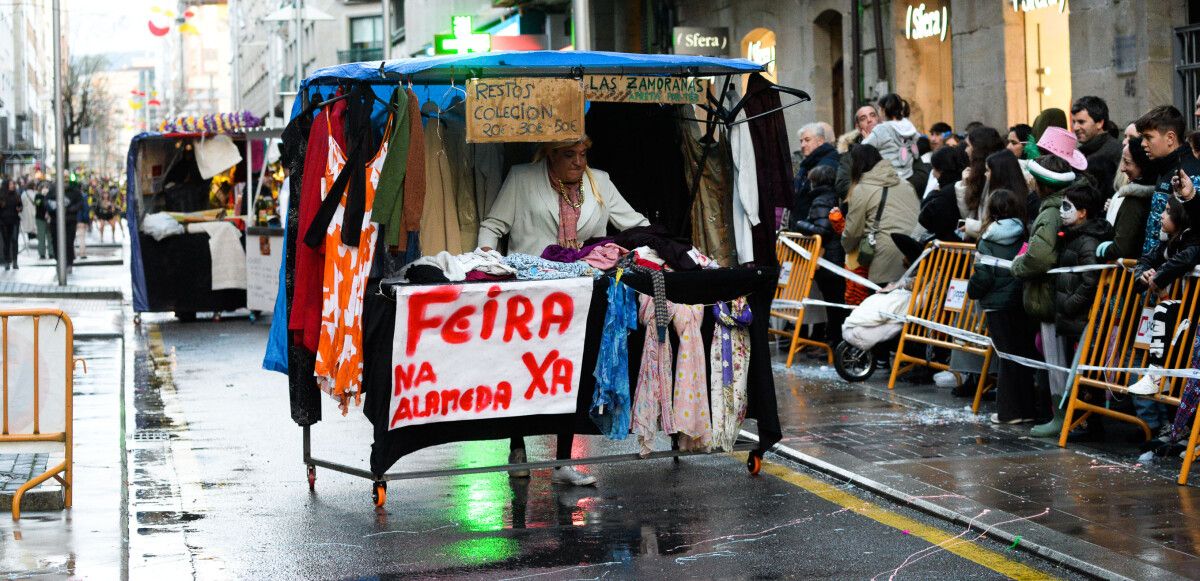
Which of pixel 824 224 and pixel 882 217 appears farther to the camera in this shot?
pixel 824 224

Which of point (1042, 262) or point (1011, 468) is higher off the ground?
point (1042, 262)

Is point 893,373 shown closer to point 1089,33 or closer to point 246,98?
point 1089,33

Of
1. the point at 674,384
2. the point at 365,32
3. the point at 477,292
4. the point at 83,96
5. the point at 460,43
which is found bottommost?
the point at 674,384

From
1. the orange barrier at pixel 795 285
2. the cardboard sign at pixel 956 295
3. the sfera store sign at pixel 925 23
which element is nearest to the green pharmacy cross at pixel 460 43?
the sfera store sign at pixel 925 23

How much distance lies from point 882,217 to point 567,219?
4.77m

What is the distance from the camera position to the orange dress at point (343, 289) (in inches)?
319

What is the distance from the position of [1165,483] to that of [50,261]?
34.1 metres

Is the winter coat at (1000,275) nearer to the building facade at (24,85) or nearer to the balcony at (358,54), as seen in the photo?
the building facade at (24,85)

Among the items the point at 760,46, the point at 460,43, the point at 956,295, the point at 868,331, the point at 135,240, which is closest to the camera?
the point at 956,295

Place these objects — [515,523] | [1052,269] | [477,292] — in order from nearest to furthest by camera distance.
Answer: [515,523]
[477,292]
[1052,269]

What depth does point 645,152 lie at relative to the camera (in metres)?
9.91

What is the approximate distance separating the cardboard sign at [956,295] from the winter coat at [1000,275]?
920mm

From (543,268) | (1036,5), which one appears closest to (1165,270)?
(543,268)

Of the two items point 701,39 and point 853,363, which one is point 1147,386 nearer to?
point 853,363
